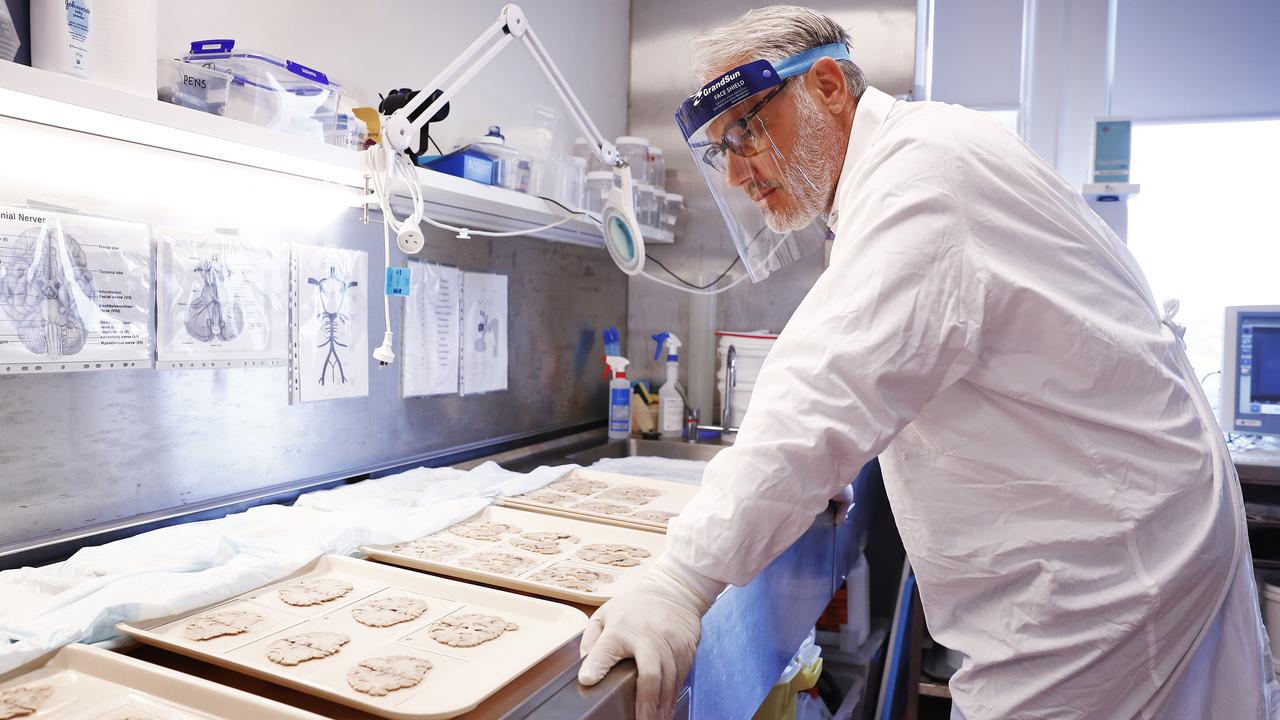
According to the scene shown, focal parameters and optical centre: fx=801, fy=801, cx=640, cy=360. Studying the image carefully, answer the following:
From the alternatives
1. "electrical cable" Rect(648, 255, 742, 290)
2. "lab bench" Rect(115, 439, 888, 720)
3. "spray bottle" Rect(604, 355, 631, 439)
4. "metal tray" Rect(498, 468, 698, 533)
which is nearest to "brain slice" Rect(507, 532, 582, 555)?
"metal tray" Rect(498, 468, 698, 533)

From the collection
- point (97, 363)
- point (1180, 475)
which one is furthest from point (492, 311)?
point (1180, 475)

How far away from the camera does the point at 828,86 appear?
4.53 feet

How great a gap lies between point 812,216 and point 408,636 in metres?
0.99

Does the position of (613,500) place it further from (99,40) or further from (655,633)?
(99,40)

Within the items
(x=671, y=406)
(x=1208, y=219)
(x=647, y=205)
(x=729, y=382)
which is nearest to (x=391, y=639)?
(x=671, y=406)

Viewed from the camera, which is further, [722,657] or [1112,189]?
[1112,189]

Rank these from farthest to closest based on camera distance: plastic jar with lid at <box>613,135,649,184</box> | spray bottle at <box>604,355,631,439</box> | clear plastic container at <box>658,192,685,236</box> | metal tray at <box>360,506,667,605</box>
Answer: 1. clear plastic container at <box>658,192,685,236</box>
2. plastic jar with lid at <box>613,135,649,184</box>
3. spray bottle at <box>604,355,631,439</box>
4. metal tray at <box>360,506,667,605</box>

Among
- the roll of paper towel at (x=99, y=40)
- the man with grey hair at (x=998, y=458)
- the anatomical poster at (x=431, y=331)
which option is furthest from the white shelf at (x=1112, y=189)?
the roll of paper towel at (x=99, y=40)

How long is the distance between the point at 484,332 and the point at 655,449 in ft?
2.45

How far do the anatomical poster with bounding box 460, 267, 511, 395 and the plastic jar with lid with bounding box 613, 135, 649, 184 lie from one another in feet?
2.62

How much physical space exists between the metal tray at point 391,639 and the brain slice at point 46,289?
538mm

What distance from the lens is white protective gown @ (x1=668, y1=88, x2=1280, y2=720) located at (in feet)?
3.12

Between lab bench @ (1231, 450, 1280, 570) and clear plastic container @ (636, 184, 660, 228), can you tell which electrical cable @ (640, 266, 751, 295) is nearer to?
clear plastic container @ (636, 184, 660, 228)

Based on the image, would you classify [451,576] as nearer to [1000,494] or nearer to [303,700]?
[303,700]
